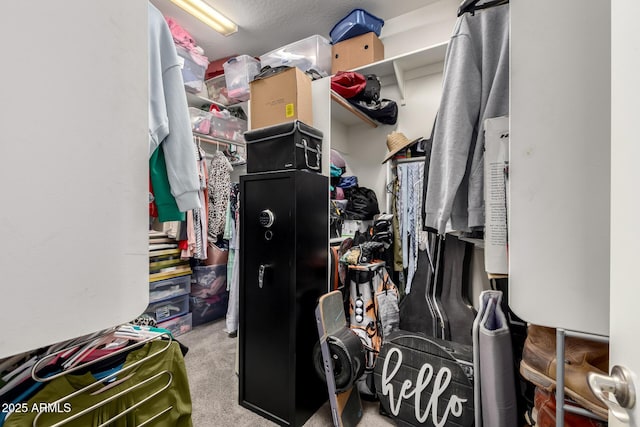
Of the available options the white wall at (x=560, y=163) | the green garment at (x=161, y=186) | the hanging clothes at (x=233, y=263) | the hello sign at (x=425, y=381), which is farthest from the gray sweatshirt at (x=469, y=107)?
the hanging clothes at (x=233, y=263)

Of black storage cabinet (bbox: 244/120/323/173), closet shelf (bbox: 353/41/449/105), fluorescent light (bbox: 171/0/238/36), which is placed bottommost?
black storage cabinet (bbox: 244/120/323/173)

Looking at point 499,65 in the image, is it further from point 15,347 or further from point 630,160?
point 15,347

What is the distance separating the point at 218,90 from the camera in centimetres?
297

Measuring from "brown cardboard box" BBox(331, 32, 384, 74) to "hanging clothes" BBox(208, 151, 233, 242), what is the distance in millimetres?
1434

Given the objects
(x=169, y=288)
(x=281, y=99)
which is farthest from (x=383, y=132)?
(x=169, y=288)

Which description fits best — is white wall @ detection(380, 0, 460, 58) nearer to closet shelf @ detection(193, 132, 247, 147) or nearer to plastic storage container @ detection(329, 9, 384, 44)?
plastic storage container @ detection(329, 9, 384, 44)

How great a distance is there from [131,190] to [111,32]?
10.8 inches

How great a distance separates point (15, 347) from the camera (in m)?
0.35

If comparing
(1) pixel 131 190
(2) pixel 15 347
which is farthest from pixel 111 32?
(2) pixel 15 347

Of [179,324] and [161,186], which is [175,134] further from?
[179,324]

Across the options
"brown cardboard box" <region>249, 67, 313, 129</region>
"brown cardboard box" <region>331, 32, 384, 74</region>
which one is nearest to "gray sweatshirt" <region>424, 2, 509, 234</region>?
"brown cardboard box" <region>249, 67, 313, 129</region>

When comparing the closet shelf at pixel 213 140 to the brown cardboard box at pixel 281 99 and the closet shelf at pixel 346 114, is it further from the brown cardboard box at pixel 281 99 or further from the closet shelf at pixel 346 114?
the closet shelf at pixel 346 114

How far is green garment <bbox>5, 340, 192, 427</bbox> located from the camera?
481mm

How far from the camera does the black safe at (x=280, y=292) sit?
136 cm
